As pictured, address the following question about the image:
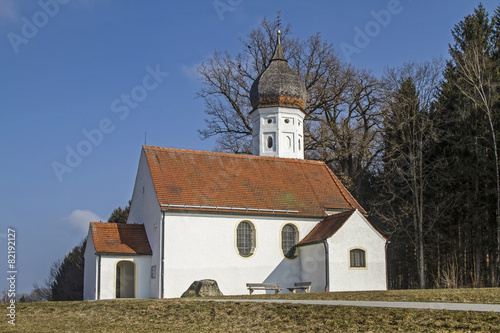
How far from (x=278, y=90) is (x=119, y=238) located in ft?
48.4

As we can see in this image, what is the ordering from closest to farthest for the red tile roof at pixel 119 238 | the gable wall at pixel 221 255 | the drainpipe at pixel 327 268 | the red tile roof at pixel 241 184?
the gable wall at pixel 221 255
the drainpipe at pixel 327 268
the red tile roof at pixel 119 238
the red tile roof at pixel 241 184

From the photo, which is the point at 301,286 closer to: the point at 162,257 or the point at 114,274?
the point at 162,257

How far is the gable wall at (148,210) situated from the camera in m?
26.2

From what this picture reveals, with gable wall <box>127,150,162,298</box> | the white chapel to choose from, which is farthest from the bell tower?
gable wall <box>127,150,162,298</box>

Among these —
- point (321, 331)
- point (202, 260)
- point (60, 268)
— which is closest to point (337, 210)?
point (202, 260)

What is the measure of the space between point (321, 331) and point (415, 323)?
1.94 meters

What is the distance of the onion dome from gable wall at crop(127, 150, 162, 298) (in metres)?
10.3

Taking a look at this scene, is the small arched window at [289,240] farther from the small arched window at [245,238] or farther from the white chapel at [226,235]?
the small arched window at [245,238]

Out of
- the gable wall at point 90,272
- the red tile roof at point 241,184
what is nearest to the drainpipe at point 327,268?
the red tile roof at point 241,184

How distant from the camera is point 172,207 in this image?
26203 mm

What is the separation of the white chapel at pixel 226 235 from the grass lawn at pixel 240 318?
7623mm

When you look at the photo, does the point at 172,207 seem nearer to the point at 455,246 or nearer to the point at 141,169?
the point at 141,169

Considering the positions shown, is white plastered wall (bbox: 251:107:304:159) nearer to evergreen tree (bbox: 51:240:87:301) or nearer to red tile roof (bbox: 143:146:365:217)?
red tile roof (bbox: 143:146:365:217)

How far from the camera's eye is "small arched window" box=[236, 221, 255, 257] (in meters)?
27.7
